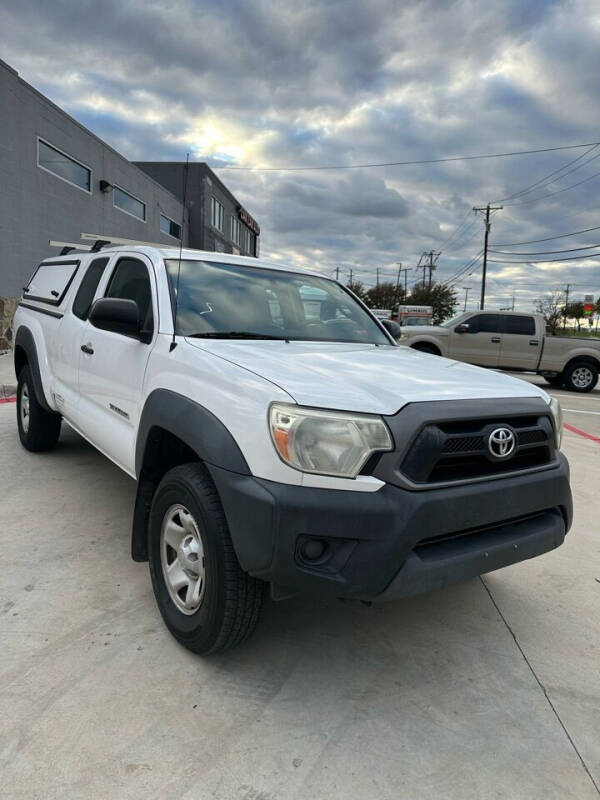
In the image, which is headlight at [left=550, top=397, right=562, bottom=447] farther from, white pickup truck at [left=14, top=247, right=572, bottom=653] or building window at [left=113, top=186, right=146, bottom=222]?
building window at [left=113, top=186, right=146, bottom=222]

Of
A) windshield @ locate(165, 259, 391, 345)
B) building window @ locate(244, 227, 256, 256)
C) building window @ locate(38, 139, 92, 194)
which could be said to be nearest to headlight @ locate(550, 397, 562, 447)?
windshield @ locate(165, 259, 391, 345)

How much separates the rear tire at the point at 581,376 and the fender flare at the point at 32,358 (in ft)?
43.4

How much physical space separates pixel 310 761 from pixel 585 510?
12.0 feet

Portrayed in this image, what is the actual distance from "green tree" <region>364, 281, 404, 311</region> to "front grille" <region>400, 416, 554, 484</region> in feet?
248

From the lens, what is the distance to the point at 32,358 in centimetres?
497

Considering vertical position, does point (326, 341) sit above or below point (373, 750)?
above

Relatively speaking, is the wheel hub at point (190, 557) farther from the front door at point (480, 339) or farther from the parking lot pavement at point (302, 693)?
the front door at point (480, 339)

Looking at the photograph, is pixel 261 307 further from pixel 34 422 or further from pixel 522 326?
pixel 522 326

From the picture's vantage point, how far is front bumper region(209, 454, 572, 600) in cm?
196

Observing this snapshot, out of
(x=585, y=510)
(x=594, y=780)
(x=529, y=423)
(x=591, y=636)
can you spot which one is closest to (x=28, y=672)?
(x=594, y=780)

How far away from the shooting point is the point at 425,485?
206cm

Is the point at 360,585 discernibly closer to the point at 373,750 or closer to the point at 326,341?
the point at 373,750

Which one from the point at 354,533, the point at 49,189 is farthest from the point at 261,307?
the point at 49,189

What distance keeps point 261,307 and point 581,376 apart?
1339 centimetres
